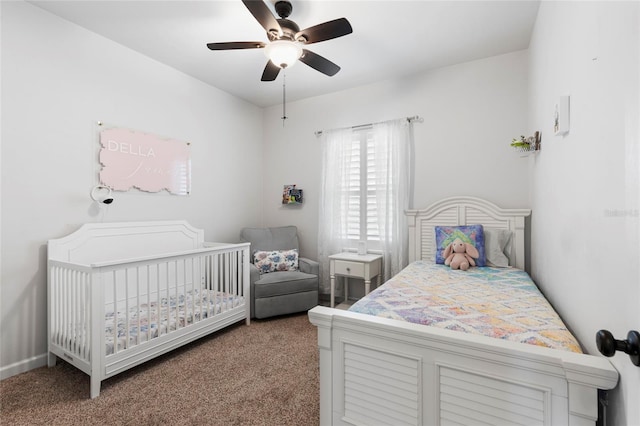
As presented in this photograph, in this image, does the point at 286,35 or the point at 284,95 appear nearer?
the point at 286,35

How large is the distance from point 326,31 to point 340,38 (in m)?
0.72

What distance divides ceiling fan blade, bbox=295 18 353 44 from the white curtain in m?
1.55

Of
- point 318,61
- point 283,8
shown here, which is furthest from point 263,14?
point 318,61

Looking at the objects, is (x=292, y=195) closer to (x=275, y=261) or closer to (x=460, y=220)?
(x=275, y=261)

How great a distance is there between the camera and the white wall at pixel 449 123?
2.77 metres

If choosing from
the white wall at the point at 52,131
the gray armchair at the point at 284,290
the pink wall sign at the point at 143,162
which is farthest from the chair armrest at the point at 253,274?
the pink wall sign at the point at 143,162

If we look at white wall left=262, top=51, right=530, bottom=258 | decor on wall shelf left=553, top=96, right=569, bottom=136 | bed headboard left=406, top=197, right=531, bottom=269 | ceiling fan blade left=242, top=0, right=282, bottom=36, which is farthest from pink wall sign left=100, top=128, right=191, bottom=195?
decor on wall shelf left=553, top=96, right=569, bottom=136

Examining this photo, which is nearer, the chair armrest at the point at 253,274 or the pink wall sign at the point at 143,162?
the pink wall sign at the point at 143,162

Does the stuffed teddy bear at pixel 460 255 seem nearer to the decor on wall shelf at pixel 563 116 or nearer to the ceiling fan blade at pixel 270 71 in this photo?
the decor on wall shelf at pixel 563 116

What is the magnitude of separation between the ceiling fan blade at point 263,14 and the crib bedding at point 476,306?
170cm

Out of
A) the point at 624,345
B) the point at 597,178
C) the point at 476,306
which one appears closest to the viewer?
the point at 624,345

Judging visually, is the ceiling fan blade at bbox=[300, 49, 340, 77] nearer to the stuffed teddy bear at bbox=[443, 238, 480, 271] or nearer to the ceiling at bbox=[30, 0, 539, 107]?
the ceiling at bbox=[30, 0, 539, 107]

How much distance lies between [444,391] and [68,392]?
87.2 inches

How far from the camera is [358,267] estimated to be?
3.04 metres
